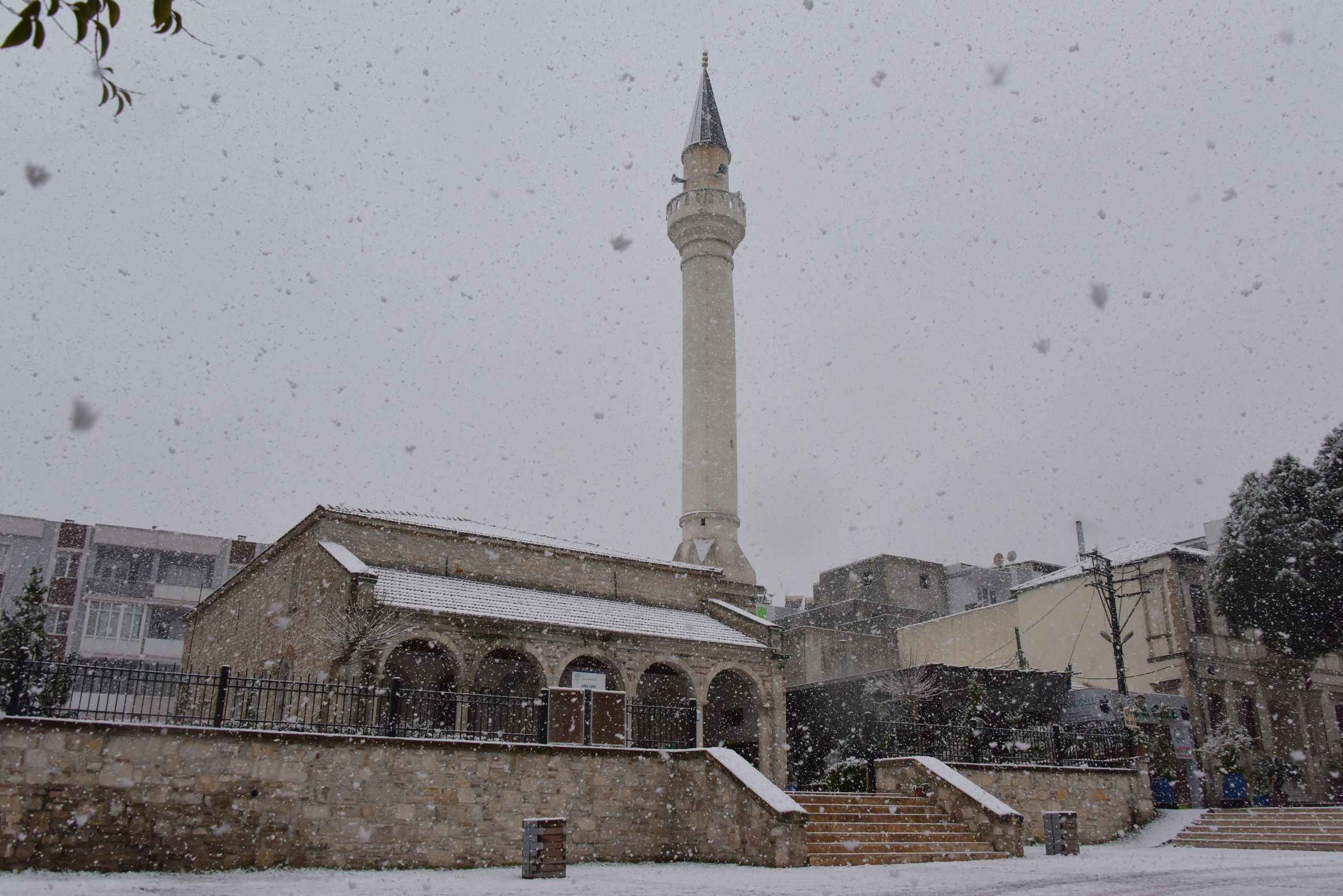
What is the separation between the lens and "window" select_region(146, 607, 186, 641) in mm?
34312

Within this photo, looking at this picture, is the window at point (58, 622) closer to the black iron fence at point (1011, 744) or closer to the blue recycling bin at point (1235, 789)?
the black iron fence at point (1011, 744)

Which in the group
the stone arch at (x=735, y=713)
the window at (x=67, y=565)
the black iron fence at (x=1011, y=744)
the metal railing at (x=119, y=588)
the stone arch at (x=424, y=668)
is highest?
the window at (x=67, y=565)

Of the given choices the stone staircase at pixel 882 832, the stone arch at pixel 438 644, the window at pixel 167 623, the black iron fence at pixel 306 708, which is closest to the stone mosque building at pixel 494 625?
the stone arch at pixel 438 644

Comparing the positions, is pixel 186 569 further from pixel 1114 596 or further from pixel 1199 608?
pixel 1199 608

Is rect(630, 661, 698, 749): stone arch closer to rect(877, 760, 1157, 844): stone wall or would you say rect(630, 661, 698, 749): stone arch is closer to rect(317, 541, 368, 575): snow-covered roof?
rect(877, 760, 1157, 844): stone wall

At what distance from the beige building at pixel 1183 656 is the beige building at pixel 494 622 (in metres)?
9.76

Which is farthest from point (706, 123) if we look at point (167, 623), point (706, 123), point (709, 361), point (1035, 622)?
point (167, 623)

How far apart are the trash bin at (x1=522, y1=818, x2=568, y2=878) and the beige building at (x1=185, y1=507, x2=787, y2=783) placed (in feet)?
20.0

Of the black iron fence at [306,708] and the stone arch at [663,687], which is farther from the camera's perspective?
the stone arch at [663,687]

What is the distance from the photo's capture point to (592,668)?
1916 cm

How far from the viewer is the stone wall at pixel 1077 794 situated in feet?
48.1

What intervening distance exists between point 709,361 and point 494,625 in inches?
546

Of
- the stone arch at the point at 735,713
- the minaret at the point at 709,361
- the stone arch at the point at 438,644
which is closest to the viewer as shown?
the stone arch at the point at 438,644

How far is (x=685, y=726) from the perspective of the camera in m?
14.0
